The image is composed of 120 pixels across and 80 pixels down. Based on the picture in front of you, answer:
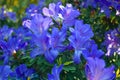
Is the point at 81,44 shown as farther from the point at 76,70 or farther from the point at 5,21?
the point at 5,21

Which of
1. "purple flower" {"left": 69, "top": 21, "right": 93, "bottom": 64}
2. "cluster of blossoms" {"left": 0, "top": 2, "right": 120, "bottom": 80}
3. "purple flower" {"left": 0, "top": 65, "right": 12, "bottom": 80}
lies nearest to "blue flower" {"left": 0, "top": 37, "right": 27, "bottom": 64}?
"cluster of blossoms" {"left": 0, "top": 2, "right": 120, "bottom": 80}

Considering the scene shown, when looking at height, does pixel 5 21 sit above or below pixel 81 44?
below

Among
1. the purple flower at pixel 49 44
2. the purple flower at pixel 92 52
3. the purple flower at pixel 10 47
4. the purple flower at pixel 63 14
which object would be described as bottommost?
the purple flower at pixel 10 47

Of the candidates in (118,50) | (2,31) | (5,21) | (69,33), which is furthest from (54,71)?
(5,21)

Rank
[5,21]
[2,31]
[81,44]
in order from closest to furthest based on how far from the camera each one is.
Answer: [81,44] < [2,31] < [5,21]

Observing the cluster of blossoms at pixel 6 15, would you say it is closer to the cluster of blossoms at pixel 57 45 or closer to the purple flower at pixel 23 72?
the cluster of blossoms at pixel 57 45

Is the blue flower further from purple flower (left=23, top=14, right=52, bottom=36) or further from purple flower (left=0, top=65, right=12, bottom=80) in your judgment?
purple flower (left=23, top=14, right=52, bottom=36)

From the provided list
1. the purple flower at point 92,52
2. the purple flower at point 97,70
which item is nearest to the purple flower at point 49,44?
the purple flower at point 92,52

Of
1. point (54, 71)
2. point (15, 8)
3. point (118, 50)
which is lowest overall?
point (15, 8)
